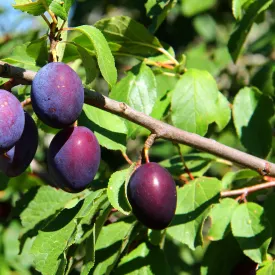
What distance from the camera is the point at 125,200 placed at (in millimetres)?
1119

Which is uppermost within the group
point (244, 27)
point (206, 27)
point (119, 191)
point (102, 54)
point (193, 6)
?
point (102, 54)

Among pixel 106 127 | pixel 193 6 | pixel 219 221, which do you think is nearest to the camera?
pixel 106 127

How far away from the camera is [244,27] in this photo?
1543 mm

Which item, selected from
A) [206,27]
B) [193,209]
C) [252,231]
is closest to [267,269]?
[252,231]

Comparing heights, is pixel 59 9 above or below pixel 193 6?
above

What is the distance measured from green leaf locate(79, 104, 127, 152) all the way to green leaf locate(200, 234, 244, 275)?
1.14 feet

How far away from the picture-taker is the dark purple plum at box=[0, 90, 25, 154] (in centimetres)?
95

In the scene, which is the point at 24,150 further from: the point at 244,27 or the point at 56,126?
the point at 244,27

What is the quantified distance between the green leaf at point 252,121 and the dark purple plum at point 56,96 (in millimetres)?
645

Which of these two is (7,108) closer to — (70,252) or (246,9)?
(70,252)

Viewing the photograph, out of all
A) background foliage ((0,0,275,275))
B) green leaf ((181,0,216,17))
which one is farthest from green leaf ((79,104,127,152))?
green leaf ((181,0,216,17))

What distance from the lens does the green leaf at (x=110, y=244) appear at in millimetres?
1297

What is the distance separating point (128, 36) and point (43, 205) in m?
0.43

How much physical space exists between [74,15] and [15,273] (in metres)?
1.27
